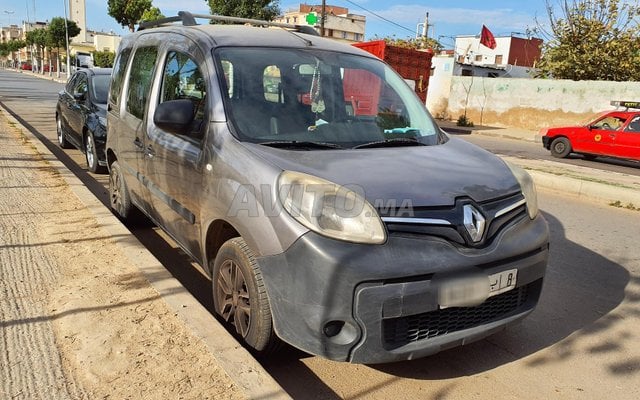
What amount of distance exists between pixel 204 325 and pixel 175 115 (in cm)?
130

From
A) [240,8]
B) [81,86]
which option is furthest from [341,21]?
[81,86]

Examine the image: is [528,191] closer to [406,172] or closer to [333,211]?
[406,172]

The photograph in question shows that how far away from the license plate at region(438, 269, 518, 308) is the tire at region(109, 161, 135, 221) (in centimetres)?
343

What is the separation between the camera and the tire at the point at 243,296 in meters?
2.58

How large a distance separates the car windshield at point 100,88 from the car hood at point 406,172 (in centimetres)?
578

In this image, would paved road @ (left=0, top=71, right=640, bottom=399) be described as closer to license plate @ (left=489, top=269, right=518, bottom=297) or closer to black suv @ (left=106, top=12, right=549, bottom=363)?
black suv @ (left=106, top=12, right=549, bottom=363)

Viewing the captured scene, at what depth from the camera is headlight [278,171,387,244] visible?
230 centimetres

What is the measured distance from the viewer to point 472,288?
8.02 ft

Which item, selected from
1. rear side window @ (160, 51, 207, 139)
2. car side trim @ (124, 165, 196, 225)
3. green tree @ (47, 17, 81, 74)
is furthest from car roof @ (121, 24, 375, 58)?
green tree @ (47, 17, 81, 74)

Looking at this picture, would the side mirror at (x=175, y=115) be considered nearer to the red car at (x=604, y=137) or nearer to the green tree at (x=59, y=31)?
the red car at (x=604, y=137)

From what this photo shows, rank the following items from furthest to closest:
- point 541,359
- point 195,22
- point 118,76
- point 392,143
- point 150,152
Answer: point 118,76
point 195,22
point 150,152
point 392,143
point 541,359

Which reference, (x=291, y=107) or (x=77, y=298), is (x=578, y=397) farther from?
(x=77, y=298)

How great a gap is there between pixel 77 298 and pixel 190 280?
3.31 ft

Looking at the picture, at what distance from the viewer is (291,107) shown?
318 cm
